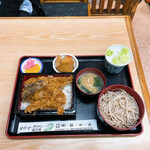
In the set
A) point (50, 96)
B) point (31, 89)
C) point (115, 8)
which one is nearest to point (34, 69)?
point (31, 89)

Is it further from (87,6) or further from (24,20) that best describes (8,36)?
(87,6)

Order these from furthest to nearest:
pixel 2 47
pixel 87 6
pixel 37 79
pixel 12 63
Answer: pixel 87 6 → pixel 2 47 → pixel 12 63 → pixel 37 79

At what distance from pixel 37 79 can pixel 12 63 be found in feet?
1.59

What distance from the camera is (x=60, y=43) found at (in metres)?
1.83

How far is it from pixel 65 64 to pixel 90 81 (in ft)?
1.04

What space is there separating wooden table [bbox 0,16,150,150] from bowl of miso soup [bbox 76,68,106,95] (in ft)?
1.14

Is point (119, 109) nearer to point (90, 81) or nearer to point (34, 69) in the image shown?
point (90, 81)

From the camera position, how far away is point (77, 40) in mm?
1852

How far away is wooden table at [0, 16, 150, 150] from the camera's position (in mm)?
1299

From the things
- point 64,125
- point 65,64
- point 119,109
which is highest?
point 65,64

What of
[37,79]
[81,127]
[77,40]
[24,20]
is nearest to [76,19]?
[77,40]

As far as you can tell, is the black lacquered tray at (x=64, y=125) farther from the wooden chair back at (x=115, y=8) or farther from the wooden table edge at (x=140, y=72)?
the wooden chair back at (x=115, y=8)

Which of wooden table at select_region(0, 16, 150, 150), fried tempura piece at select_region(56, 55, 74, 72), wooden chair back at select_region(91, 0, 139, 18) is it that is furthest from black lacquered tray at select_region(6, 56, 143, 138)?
wooden chair back at select_region(91, 0, 139, 18)

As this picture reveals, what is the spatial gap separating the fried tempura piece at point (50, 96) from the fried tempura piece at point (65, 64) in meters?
0.13
